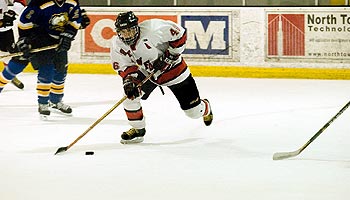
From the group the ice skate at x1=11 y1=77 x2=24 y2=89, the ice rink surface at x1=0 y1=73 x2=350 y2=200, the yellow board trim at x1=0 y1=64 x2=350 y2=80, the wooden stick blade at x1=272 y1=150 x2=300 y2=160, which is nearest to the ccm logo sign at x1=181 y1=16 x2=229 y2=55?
the yellow board trim at x1=0 y1=64 x2=350 y2=80

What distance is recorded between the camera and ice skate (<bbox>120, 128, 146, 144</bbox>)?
195 inches

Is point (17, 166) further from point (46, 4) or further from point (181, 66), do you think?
point (46, 4)

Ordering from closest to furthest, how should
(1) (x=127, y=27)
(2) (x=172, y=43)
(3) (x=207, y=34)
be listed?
1. (1) (x=127, y=27)
2. (2) (x=172, y=43)
3. (3) (x=207, y=34)

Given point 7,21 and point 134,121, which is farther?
point 7,21

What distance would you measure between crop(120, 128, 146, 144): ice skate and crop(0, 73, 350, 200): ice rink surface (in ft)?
0.19

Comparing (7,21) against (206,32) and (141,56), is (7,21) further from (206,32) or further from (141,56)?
(141,56)

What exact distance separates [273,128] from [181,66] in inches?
31.1

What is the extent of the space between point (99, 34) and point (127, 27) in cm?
433

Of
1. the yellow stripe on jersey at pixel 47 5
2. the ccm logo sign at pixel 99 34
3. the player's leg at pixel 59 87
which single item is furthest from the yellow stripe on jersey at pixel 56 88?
the ccm logo sign at pixel 99 34

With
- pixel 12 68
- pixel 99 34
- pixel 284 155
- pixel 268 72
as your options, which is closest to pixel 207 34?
pixel 268 72

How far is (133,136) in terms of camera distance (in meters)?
4.96

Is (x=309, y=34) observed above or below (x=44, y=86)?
below

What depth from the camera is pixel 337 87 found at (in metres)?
7.79

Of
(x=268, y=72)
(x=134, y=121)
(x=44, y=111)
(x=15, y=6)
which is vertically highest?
(x=15, y=6)
